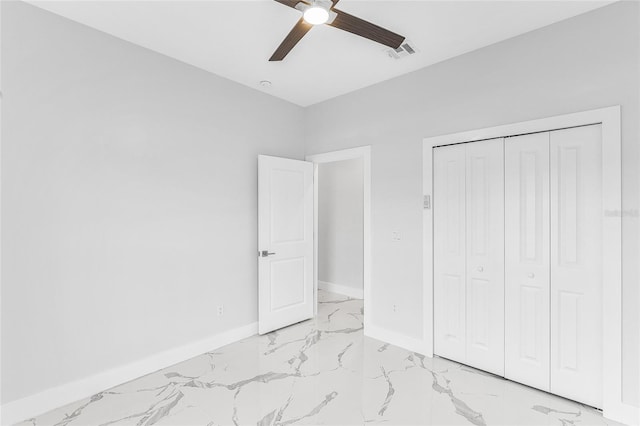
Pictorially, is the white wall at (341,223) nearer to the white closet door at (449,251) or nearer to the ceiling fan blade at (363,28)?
the white closet door at (449,251)

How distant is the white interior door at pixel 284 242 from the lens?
138 inches

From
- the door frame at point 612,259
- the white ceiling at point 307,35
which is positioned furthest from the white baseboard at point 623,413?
the white ceiling at point 307,35

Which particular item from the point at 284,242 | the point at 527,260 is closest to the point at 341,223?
the point at 284,242

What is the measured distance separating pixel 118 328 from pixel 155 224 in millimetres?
864

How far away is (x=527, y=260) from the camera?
8.11ft

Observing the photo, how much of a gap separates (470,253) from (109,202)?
298 cm

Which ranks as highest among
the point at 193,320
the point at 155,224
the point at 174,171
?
the point at 174,171

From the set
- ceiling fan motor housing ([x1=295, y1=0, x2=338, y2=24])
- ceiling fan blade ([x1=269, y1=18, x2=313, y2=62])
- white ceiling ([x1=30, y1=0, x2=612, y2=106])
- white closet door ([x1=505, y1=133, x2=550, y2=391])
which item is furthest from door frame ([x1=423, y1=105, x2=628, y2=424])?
ceiling fan blade ([x1=269, y1=18, x2=313, y2=62])

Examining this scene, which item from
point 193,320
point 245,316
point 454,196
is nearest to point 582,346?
point 454,196

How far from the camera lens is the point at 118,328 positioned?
2.53 meters

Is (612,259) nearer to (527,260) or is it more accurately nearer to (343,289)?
(527,260)

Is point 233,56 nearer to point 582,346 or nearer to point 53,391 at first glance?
point 53,391

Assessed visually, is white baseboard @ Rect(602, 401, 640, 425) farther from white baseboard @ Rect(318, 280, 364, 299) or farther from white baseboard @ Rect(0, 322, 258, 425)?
white baseboard @ Rect(318, 280, 364, 299)

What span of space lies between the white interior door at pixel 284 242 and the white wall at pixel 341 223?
124 cm
